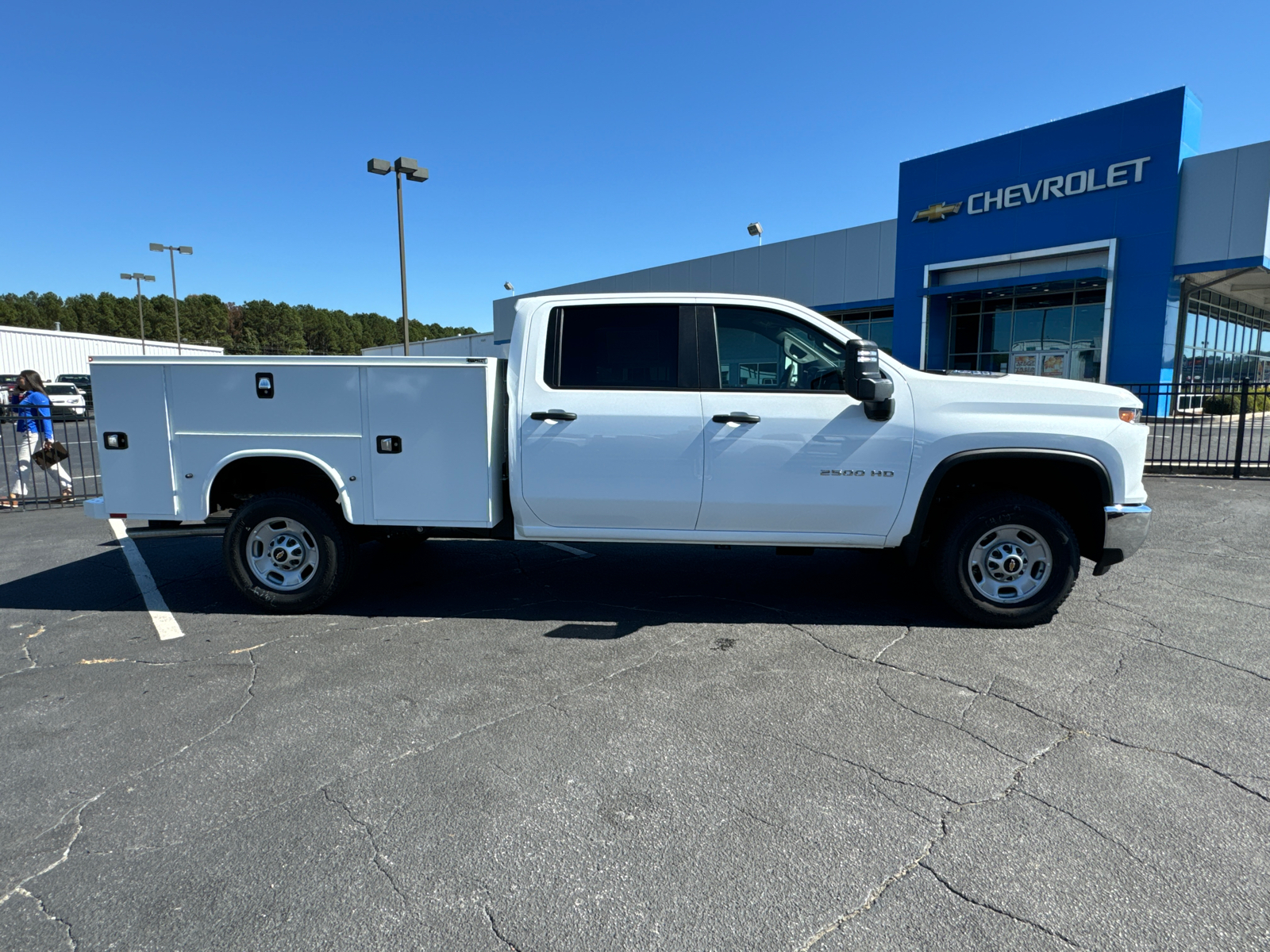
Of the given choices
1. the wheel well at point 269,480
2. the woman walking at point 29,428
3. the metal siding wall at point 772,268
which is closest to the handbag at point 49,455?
the woman walking at point 29,428

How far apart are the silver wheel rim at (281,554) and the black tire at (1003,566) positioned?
4199 mm

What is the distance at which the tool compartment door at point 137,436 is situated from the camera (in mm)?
4723

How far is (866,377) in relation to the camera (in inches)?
165

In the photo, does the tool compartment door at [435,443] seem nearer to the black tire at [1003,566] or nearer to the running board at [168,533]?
the black tire at [1003,566]

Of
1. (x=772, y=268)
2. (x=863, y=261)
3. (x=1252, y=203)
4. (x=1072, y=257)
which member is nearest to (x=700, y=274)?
(x=772, y=268)

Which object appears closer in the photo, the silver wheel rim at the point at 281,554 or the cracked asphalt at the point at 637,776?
the cracked asphalt at the point at 637,776

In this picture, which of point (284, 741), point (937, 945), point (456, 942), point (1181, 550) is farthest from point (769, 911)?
point (1181, 550)

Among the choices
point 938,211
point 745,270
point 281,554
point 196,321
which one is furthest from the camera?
point 196,321

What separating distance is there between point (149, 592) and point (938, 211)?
26.2 meters

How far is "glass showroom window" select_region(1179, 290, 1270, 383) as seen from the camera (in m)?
24.5

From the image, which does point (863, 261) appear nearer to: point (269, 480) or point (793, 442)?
point (793, 442)

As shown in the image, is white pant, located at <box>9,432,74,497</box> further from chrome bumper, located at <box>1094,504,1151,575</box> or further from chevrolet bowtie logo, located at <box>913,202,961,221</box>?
chevrolet bowtie logo, located at <box>913,202,961,221</box>

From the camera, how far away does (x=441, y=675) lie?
3.94 meters

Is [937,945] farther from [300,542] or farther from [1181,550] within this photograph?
[1181,550]
